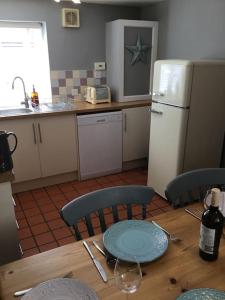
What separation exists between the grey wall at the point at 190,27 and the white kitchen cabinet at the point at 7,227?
2.27 m

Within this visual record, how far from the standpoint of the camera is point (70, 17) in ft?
10.5

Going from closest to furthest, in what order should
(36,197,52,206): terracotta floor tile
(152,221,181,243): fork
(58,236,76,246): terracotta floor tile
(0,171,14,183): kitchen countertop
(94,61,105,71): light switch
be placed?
(152,221,181,243): fork → (0,171,14,183): kitchen countertop → (58,236,76,246): terracotta floor tile → (36,197,52,206): terracotta floor tile → (94,61,105,71): light switch

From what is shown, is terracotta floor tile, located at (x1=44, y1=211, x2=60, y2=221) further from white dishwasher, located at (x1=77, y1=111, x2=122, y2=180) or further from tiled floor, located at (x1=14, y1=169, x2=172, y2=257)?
white dishwasher, located at (x1=77, y1=111, x2=122, y2=180)

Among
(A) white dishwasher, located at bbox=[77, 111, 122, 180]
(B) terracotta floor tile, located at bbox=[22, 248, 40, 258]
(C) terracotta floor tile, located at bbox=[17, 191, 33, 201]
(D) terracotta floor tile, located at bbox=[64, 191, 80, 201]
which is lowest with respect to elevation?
(C) terracotta floor tile, located at bbox=[17, 191, 33, 201]

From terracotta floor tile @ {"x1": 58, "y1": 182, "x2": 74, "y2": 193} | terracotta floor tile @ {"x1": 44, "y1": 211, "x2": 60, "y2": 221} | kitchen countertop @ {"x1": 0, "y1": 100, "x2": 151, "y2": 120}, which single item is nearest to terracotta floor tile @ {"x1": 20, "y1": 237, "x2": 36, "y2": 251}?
terracotta floor tile @ {"x1": 44, "y1": 211, "x2": 60, "y2": 221}

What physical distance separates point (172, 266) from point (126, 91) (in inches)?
109

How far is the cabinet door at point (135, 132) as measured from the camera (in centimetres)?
329

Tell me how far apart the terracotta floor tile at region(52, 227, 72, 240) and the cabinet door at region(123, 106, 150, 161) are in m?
1.35

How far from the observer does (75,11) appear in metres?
3.21

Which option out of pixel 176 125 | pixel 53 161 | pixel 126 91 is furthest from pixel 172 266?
pixel 126 91

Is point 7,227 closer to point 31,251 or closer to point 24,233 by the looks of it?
point 31,251

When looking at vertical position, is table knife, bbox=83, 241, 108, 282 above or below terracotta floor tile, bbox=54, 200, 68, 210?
above

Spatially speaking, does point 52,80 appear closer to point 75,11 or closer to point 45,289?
point 75,11

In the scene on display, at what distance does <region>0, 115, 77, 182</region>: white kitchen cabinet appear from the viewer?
280 centimetres
